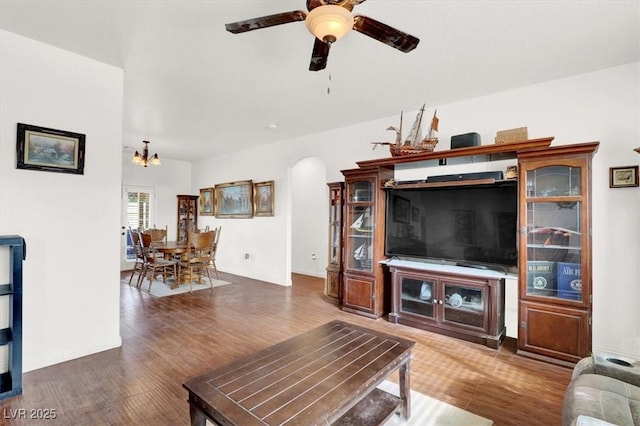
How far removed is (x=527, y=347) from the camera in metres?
2.86

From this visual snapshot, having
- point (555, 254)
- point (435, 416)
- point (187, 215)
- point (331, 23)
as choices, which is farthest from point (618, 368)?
point (187, 215)

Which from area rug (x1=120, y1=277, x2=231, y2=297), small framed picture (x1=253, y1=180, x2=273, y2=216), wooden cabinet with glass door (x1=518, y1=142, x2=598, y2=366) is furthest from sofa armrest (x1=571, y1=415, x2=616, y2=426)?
small framed picture (x1=253, y1=180, x2=273, y2=216)

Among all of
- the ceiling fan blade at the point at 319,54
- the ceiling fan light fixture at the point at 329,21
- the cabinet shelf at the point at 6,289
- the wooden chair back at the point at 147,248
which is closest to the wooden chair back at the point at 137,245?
the wooden chair back at the point at 147,248

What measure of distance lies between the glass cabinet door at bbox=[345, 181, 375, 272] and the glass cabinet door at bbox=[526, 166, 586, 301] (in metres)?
1.72

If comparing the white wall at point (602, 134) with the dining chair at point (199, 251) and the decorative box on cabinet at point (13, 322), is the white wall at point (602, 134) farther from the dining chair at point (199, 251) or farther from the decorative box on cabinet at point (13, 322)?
the decorative box on cabinet at point (13, 322)

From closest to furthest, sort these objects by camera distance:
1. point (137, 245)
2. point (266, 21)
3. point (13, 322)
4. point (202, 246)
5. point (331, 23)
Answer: point (331, 23)
point (266, 21)
point (13, 322)
point (202, 246)
point (137, 245)

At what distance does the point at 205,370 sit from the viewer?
8.48 ft

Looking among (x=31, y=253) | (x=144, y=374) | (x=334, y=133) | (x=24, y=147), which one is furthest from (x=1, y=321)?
(x=334, y=133)

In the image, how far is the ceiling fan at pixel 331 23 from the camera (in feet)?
5.08

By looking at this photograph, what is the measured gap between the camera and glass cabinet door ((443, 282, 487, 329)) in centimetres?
318

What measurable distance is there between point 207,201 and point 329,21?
22.0ft

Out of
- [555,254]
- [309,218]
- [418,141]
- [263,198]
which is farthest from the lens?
[309,218]

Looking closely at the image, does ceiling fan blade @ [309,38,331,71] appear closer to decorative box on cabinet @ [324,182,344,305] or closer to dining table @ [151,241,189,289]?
decorative box on cabinet @ [324,182,344,305]

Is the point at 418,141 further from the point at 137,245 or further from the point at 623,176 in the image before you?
the point at 137,245
